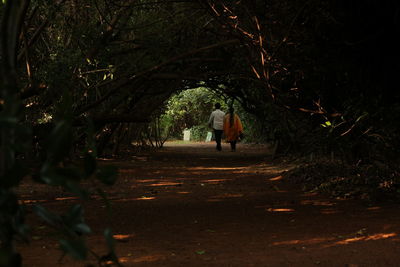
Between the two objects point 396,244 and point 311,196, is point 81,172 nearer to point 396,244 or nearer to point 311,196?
point 396,244

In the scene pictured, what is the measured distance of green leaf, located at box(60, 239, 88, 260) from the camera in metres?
1.25

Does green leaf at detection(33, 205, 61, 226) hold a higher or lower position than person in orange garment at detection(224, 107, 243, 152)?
lower

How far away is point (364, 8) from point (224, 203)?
3.38 m

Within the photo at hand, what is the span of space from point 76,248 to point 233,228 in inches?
215

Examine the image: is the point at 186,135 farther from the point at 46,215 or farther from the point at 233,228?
the point at 46,215

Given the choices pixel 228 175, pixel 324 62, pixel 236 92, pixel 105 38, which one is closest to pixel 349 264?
pixel 324 62

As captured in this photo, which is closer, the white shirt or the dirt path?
the dirt path

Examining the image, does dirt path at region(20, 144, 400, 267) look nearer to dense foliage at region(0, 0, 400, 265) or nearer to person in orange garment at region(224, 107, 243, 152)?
Answer: dense foliage at region(0, 0, 400, 265)

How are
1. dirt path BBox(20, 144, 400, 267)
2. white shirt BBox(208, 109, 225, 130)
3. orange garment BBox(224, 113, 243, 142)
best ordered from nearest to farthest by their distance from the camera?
1. dirt path BBox(20, 144, 400, 267)
2. orange garment BBox(224, 113, 243, 142)
3. white shirt BBox(208, 109, 225, 130)

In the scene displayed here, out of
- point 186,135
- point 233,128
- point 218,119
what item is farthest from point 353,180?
point 186,135

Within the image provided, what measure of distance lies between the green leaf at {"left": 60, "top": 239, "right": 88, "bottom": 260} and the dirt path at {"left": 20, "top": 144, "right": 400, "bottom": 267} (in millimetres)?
1527

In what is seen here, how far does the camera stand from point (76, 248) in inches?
50.2

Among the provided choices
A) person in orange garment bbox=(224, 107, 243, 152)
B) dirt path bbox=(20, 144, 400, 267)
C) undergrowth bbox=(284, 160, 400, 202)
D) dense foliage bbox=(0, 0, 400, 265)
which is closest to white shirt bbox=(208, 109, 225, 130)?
person in orange garment bbox=(224, 107, 243, 152)

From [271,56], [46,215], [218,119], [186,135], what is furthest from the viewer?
[186,135]
